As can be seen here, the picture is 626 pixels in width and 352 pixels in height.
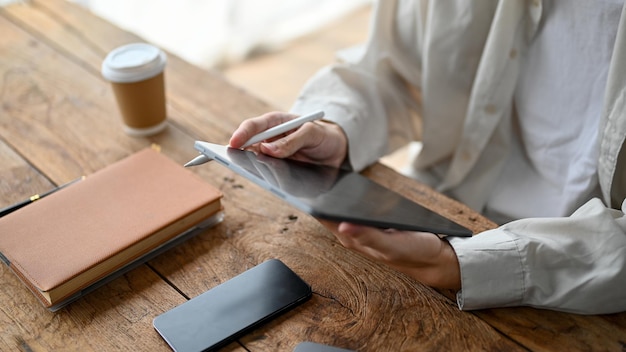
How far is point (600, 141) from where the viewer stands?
0.92 m

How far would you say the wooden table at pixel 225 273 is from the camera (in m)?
0.70

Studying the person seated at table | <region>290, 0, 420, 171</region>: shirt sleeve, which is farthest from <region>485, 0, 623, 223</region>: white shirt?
<region>290, 0, 420, 171</region>: shirt sleeve

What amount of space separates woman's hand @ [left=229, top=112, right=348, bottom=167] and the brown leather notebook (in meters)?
0.10

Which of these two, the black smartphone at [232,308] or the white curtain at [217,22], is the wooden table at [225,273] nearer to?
the black smartphone at [232,308]

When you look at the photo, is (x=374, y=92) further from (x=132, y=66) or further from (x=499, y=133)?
(x=132, y=66)

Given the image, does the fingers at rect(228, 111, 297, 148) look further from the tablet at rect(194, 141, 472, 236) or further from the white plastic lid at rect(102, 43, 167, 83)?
the white plastic lid at rect(102, 43, 167, 83)

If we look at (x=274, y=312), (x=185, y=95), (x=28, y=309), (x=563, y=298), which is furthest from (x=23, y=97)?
(x=563, y=298)

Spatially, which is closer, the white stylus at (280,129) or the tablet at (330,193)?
the tablet at (330,193)

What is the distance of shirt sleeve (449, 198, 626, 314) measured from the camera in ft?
2.39

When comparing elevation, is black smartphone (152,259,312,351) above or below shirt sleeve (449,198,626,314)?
below

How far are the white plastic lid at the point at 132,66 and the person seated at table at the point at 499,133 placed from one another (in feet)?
0.79

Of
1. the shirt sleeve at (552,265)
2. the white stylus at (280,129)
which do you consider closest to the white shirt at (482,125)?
the shirt sleeve at (552,265)

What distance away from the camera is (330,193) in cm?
72

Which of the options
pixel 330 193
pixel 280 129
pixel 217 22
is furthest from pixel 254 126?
pixel 217 22
